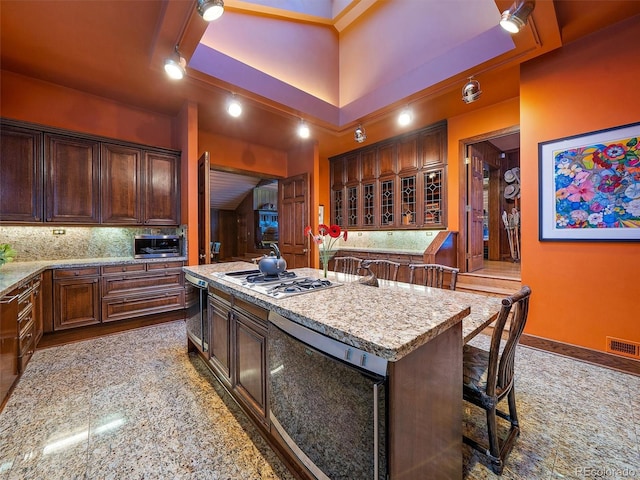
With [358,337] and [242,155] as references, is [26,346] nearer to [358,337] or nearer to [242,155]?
[358,337]

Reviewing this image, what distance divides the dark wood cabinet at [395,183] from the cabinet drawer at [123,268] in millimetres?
3815

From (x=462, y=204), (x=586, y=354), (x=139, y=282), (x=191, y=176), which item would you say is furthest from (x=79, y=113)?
(x=586, y=354)

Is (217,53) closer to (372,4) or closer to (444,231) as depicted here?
→ (372,4)

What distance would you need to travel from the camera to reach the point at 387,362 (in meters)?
0.86

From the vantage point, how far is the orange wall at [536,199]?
2340 millimetres

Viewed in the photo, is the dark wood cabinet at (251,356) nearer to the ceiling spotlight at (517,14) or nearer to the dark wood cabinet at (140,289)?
the dark wood cabinet at (140,289)

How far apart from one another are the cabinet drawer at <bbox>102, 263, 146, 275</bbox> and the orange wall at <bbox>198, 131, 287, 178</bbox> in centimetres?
199

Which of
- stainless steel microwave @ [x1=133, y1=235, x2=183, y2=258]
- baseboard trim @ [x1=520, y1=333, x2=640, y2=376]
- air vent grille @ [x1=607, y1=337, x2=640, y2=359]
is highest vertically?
stainless steel microwave @ [x1=133, y1=235, x2=183, y2=258]

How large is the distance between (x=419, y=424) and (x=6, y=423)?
258 centimetres

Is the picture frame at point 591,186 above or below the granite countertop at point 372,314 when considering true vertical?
above

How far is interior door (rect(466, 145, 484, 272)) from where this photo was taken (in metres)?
4.14

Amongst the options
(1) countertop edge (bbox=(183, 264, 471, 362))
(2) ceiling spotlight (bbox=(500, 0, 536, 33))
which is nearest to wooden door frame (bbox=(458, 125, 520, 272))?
(2) ceiling spotlight (bbox=(500, 0, 536, 33))

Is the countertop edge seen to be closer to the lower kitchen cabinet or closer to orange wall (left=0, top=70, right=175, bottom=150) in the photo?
the lower kitchen cabinet

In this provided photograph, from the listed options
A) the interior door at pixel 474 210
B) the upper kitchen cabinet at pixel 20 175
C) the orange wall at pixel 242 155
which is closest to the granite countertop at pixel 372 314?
the interior door at pixel 474 210
